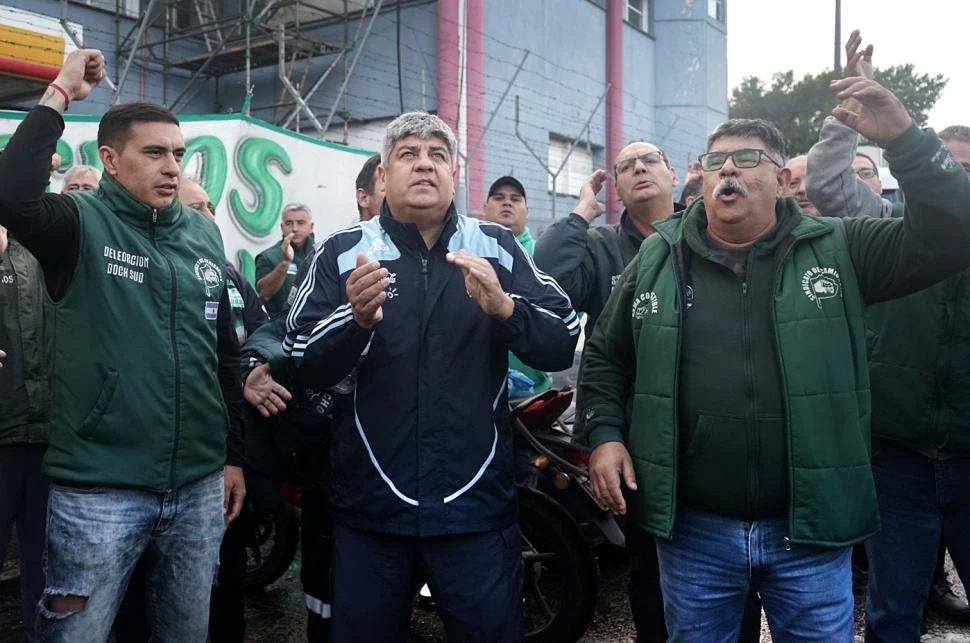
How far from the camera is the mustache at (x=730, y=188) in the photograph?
2391 millimetres

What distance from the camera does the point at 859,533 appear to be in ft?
7.26

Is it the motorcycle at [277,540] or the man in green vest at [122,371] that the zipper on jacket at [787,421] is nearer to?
the man in green vest at [122,371]

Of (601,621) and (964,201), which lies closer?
(964,201)

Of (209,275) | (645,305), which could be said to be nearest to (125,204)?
(209,275)

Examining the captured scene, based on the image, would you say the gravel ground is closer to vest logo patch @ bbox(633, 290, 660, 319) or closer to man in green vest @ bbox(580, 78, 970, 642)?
man in green vest @ bbox(580, 78, 970, 642)

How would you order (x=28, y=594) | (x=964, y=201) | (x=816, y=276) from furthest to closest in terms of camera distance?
1. (x=28, y=594)
2. (x=816, y=276)
3. (x=964, y=201)

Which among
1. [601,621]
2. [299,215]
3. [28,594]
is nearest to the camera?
[28,594]

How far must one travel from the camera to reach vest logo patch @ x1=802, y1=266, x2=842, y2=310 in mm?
2256

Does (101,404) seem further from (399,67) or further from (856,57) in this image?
(399,67)

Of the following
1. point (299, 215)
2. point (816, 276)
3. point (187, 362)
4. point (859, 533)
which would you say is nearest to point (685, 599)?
point (859, 533)

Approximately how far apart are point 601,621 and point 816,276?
238 cm

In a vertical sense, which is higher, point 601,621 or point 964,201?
point 964,201

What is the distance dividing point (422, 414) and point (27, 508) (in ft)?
5.44

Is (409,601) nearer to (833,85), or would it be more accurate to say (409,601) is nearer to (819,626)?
(819,626)
